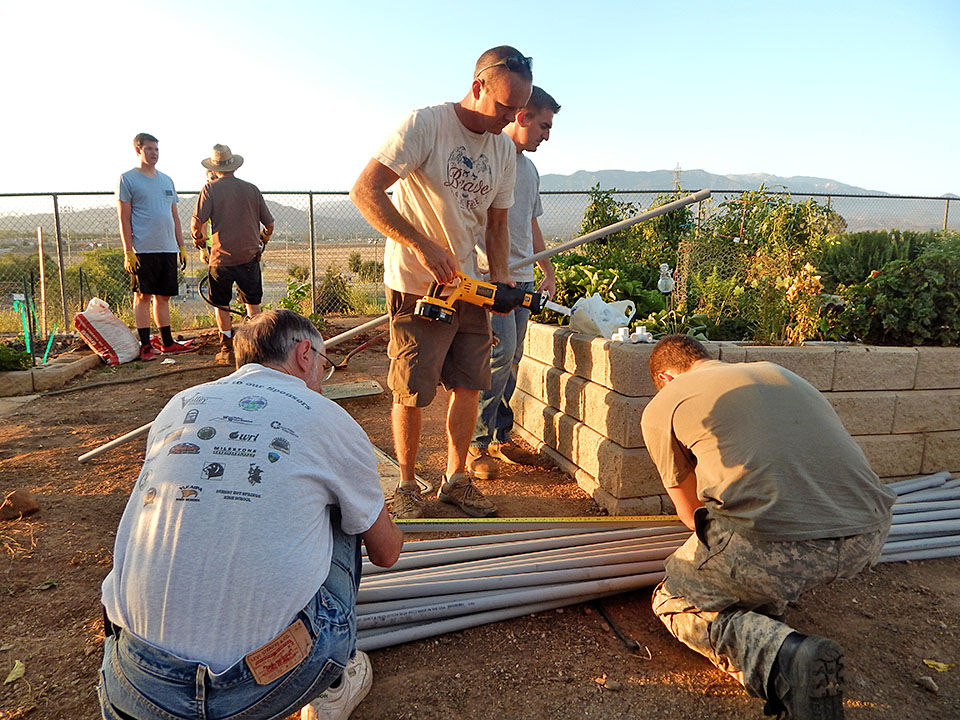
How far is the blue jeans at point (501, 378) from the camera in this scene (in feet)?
13.0

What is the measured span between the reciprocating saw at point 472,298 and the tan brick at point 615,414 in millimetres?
601

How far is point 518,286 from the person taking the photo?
3781 millimetres

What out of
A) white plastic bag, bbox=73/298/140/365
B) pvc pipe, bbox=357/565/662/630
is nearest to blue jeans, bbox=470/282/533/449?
pvc pipe, bbox=357/565/662/630

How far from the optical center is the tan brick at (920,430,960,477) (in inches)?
152

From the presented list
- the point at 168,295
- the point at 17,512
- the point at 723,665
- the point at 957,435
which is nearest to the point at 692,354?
the point at 723,665

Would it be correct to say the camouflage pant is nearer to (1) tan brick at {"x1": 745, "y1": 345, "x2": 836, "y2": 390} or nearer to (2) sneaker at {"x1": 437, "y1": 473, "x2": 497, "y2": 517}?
(2) sneaker at {"x1": 437, "y1": 473, "x2": 497, "y2": 517}

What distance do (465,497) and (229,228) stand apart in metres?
4.32

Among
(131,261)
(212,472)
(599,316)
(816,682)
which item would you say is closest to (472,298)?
(599,316)

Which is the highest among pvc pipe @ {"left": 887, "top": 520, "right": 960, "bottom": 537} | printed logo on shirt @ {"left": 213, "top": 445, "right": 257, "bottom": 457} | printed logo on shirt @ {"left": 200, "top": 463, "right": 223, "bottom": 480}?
printed logo on shirt @ {"left": 213, "top": 445, "right": 257, "bottom": 457}

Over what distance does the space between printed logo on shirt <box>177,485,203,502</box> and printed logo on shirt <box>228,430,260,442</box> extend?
0.42ft

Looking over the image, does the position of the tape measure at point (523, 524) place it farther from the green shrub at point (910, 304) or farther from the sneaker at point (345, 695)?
the green shrub at point (910, 304)

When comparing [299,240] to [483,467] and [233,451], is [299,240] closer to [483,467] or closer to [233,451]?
[483,467]

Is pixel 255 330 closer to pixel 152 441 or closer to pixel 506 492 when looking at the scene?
pixel 152 441

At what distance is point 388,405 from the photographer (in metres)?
5.54
